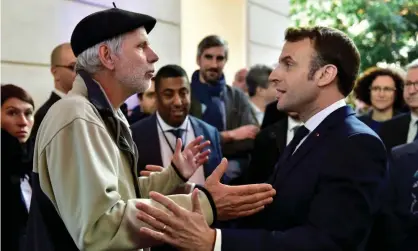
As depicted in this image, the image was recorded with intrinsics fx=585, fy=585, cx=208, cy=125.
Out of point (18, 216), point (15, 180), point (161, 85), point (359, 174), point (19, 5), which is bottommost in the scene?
point (18, 216)

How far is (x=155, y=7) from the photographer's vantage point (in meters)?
5.40

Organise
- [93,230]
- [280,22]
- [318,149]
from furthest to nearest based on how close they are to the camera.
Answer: [280,22] → [318,149] → [93,230]

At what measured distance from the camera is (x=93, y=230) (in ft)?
5.38

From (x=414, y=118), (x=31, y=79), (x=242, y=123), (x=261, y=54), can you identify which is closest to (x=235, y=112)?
(x=242, y=123)

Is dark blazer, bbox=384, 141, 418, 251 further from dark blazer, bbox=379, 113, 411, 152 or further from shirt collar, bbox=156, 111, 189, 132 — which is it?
shirt collar, bbox=156, 111, 189, 132

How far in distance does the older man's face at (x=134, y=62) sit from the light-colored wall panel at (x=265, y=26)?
5.97m

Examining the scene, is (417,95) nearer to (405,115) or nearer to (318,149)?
(405,115)

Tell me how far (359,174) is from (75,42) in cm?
100

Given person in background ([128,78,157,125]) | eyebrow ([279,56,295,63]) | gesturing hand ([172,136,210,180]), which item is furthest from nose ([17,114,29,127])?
eyebrow ([279,56,295,63])

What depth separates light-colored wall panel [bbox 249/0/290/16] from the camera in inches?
321

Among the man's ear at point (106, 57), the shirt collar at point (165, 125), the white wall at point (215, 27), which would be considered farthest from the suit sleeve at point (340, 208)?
the white wall at point (215, 27)

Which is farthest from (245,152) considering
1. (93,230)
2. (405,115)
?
(93,230)

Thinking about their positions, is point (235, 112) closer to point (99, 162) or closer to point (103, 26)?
point (103, 26)

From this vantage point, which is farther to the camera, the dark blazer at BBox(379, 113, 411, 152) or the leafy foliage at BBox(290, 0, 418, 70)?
the leafy foliage at BBox(290, 0, 418, 70)
